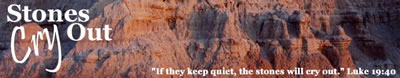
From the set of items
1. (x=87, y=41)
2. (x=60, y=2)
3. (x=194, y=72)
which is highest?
(x=60, y=2)

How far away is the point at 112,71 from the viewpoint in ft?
40.9

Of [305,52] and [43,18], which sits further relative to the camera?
[43,18]

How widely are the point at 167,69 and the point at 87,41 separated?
8.07 feet

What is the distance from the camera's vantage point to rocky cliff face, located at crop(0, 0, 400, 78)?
42.1 feet

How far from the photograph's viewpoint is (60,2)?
18.1m

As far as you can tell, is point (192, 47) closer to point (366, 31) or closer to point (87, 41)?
point (87, 41)

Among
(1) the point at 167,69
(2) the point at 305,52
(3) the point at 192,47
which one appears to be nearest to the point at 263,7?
(2) the point at 305,52

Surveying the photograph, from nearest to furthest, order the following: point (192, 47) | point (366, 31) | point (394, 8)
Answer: point (192, 47), point (366, 31), point (394, 8)

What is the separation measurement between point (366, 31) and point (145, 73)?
11.2m

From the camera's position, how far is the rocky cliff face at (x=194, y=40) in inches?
505

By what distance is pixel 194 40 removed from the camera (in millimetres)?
14477

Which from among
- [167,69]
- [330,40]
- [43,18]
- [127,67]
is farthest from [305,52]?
[43,18]

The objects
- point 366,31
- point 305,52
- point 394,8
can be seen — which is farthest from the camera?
point 394,8

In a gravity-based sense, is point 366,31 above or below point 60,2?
below
